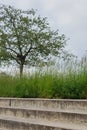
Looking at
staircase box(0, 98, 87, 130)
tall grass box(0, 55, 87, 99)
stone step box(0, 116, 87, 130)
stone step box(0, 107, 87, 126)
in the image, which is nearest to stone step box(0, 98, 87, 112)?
staircase box(0, 98, 87, 130)

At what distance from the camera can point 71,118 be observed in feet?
21.6

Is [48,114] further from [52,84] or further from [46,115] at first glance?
[52,84]

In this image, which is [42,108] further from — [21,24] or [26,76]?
[21,24]

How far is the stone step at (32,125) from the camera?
20.9ft

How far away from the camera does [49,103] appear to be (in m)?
7.73

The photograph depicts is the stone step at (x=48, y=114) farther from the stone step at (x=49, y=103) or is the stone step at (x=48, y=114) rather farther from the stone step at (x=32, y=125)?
the stone step at (x=49, y=103)

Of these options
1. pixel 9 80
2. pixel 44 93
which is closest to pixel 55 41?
pixel 9 80

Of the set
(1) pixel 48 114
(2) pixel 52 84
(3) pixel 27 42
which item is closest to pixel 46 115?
(1) pixel 48 114

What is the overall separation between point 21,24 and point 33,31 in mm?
947

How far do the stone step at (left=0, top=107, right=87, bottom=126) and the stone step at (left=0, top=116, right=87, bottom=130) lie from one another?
0.26ft

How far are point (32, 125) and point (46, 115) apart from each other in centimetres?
35

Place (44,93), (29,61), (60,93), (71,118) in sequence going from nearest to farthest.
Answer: (71,118) < (60,93) < (44,93) < (29,61)

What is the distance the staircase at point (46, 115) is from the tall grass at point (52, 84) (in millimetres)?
676

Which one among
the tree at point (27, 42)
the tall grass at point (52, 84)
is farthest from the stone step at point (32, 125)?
the tree at point (27, 42)
